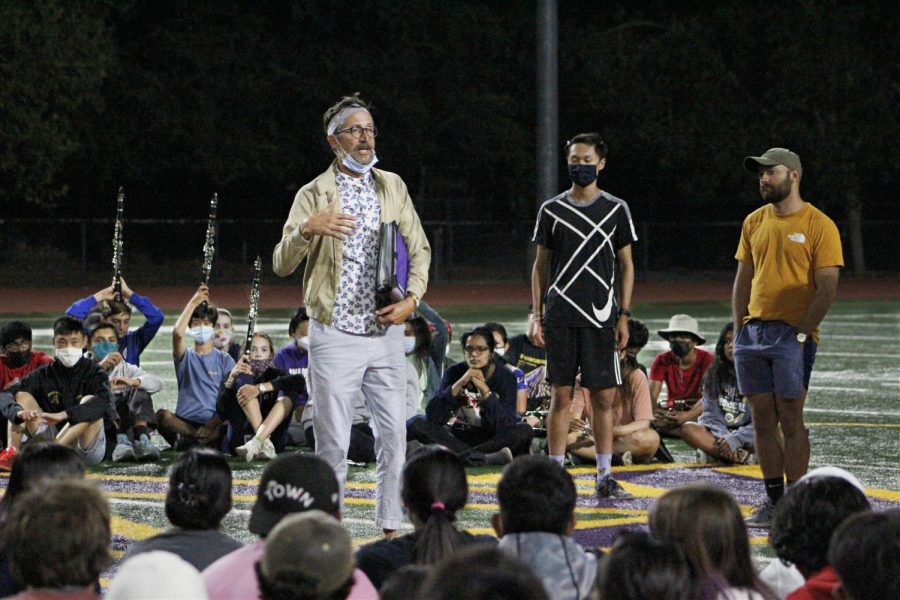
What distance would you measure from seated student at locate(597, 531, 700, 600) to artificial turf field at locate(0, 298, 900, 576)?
13.2 ft

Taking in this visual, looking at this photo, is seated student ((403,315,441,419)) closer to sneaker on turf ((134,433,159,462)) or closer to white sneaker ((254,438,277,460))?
white sneaker ((254,438,277,460))

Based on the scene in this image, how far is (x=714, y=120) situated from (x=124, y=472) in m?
35.4

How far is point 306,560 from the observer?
3436 mm

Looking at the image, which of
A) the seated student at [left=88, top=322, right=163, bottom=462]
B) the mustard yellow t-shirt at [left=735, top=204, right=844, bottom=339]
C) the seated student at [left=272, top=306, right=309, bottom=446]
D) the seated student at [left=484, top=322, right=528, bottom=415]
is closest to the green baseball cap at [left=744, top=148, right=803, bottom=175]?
the mustard yellow t-shirt at [left=735, top=204, right=844, bottom=339]

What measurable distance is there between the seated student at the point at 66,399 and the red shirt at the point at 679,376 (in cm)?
445

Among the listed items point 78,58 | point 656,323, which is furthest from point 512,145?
point 656,323

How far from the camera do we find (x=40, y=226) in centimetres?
3819

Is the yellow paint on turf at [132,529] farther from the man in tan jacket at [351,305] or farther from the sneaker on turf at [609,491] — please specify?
the sneaker on turf at [609,491]

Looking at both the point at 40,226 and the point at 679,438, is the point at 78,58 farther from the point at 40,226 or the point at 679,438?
the point at 679,438

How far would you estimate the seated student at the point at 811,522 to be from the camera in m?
4.33

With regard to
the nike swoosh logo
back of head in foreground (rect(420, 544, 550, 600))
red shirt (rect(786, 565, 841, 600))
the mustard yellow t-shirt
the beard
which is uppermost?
the beard

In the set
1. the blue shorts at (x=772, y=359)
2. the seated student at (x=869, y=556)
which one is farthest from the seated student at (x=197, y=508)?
the blue shorts at (x=772, y=359)

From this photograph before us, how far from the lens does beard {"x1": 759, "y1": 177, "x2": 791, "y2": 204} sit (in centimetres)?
802

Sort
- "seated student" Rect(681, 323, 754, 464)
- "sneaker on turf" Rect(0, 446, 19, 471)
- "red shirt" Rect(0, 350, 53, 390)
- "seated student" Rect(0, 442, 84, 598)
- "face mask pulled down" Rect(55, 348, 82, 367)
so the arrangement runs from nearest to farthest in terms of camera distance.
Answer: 1. "seated student" Rect(0, 442, 84, 598)
2. "sneaker on turf" Rect(0, 446, 19, 471)
3. "face mask pulled down" Rect(55, 348, 82, 367)
4. "seated student" Rect(681, 323, 754, 464)
5. "red shirt" Rect(0, 350, 53, 390)
